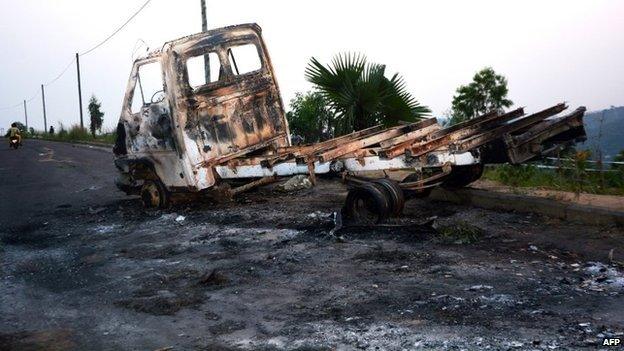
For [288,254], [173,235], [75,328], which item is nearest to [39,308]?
[75,328]

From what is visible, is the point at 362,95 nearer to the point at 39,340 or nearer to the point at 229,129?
the point at 229,129

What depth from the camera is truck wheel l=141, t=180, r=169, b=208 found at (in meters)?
9.29

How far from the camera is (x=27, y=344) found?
12.8 feet

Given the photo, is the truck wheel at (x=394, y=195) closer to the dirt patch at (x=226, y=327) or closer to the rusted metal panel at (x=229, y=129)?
the rusted metal panel at (x=229, y=129)

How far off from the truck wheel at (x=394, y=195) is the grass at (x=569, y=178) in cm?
217

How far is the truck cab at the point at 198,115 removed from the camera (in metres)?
8.51

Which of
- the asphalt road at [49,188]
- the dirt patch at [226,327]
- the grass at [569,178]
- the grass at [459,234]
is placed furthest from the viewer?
the asphalt road at [49,188]

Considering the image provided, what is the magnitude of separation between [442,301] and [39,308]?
301 centimetres

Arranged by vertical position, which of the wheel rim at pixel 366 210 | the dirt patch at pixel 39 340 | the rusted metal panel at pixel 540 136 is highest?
the rusted metal panel at pixel 540 136

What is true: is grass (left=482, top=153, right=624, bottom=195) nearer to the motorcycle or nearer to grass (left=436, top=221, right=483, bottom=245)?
grass (left=436, top=221, right=483, bottom=245)

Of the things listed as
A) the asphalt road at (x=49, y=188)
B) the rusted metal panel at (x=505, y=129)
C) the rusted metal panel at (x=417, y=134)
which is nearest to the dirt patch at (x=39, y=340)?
the rusted metal panel at (x=505, y=129)

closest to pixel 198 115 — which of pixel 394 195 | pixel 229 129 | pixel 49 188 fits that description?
pixel 229 129

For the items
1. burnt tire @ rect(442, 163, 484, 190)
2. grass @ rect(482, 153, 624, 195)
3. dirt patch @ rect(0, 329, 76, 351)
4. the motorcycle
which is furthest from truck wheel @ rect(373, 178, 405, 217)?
the motorcycle

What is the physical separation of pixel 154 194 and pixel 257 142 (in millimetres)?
1821
